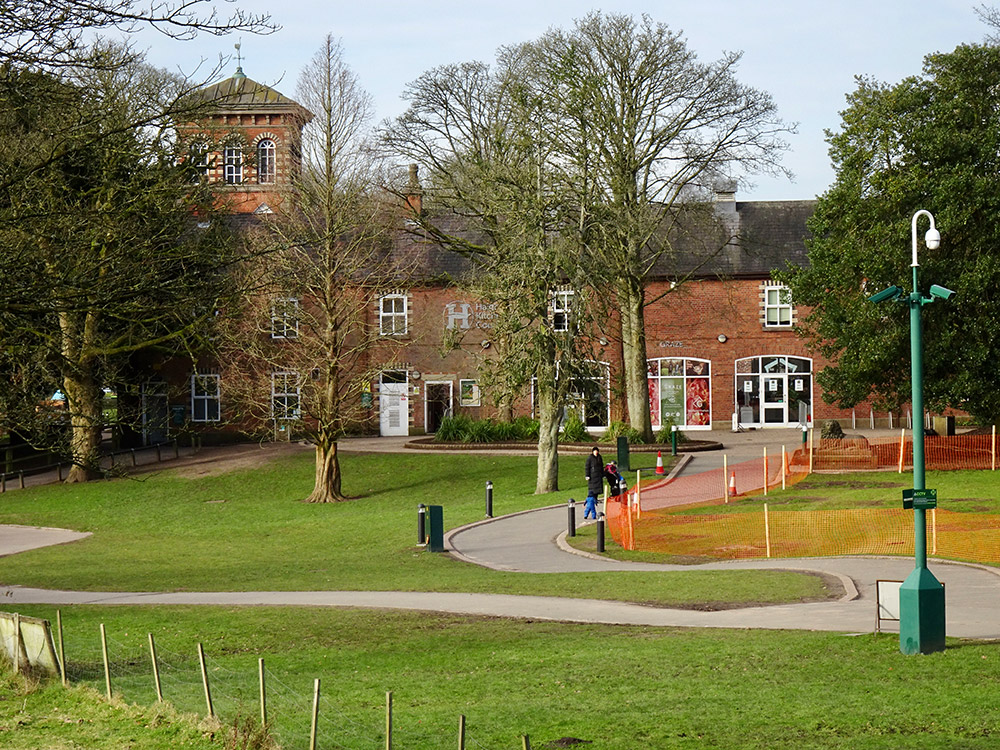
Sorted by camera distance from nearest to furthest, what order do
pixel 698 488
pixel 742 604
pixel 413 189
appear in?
1. pixel 742 604
2. pixel 698 488
3. pixel 413 189

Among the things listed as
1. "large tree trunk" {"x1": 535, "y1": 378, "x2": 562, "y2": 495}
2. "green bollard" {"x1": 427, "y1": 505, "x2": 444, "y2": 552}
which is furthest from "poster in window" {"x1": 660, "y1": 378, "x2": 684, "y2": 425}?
"green bollard" {"x1": 427, "y1": 505, "x2": 444, "y2": 552}

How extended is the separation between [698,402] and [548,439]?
19.3m

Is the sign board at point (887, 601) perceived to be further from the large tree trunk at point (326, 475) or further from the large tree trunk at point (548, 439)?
the large tree trunk at point (326, 475)

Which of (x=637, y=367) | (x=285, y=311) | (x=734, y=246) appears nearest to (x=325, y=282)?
(x=285, y=311)

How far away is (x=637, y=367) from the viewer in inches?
1692

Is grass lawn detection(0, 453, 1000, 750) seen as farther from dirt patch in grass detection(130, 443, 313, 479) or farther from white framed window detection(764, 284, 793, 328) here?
white framed window detection(764, 284, 793, 328)

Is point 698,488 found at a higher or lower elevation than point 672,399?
lower

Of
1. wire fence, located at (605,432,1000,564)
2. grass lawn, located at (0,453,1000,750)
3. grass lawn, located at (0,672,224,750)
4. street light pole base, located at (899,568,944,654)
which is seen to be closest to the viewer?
grass lawn, located at (0,453,1000,750)

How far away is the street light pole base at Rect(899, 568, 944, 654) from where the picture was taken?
1290 centimetres

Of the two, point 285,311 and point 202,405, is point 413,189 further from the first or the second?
point 202,405

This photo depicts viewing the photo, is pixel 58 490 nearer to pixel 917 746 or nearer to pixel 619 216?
pixel 619 216

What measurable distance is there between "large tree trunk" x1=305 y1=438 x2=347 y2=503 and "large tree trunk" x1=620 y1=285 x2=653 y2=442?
11.7 meters

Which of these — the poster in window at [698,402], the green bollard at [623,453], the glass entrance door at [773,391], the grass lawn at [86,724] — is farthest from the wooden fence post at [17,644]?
the glass entrance door at [773,391]

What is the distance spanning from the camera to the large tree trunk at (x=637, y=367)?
42.6 meters
